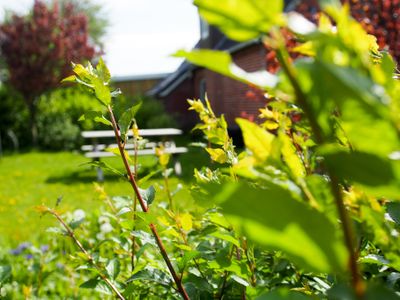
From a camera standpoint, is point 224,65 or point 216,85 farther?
point 216,85

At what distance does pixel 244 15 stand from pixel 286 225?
155 millimetres

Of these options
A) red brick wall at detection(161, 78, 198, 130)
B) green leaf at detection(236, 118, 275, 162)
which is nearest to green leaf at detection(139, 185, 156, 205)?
green leaf at detection(236, 118, 275, 162)

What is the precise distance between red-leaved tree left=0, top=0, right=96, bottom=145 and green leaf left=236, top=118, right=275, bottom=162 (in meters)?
16.5

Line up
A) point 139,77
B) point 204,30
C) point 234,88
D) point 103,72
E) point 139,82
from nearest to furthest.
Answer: point 103,72, point 234,88, point 204,30, point 139,77, point 139,82

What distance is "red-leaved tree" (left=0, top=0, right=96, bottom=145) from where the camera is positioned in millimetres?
17328

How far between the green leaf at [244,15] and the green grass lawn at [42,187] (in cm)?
394

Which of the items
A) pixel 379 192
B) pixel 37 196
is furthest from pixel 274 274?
pixel 37 196

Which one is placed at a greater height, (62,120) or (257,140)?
(257,140)

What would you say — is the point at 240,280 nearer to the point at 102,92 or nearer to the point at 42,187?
the point at 102,92

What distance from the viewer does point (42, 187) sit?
883 centimetres

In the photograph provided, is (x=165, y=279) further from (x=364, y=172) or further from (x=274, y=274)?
(x=364, y=172)

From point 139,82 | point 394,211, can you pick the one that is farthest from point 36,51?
point 394,211

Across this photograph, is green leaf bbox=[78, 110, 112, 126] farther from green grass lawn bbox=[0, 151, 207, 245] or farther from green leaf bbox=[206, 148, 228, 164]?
green grass lawn bbox=[0, 151, 207, 245]

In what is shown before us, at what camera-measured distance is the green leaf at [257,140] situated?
434 mm
